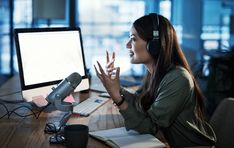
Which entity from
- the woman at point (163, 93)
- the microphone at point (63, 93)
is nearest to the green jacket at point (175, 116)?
the woman at point (163, 93)

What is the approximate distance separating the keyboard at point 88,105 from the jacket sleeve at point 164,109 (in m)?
0.40

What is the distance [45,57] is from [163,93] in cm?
73

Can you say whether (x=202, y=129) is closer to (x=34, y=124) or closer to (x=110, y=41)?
(x=34, y=124)

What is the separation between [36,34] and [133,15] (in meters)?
4.09

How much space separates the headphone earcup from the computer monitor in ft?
1.92

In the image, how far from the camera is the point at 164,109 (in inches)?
57.8

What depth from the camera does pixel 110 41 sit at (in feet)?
19.5

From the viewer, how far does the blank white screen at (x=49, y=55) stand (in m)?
1.82

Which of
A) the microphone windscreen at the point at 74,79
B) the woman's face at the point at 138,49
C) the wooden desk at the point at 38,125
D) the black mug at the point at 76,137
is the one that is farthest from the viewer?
the woman's face at the point at 138,49

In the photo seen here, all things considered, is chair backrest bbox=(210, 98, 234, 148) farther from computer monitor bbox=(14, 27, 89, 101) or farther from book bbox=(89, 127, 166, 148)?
computer monitor bbox=(14, 27, 89, 101)

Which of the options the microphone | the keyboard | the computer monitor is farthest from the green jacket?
the computer monitor

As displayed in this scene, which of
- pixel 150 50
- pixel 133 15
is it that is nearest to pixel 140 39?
pixel 150 50

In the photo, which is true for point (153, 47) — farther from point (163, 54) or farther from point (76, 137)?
point (76, 137)

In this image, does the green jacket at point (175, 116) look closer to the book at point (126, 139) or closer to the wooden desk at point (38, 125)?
the book at point (126, 139)
